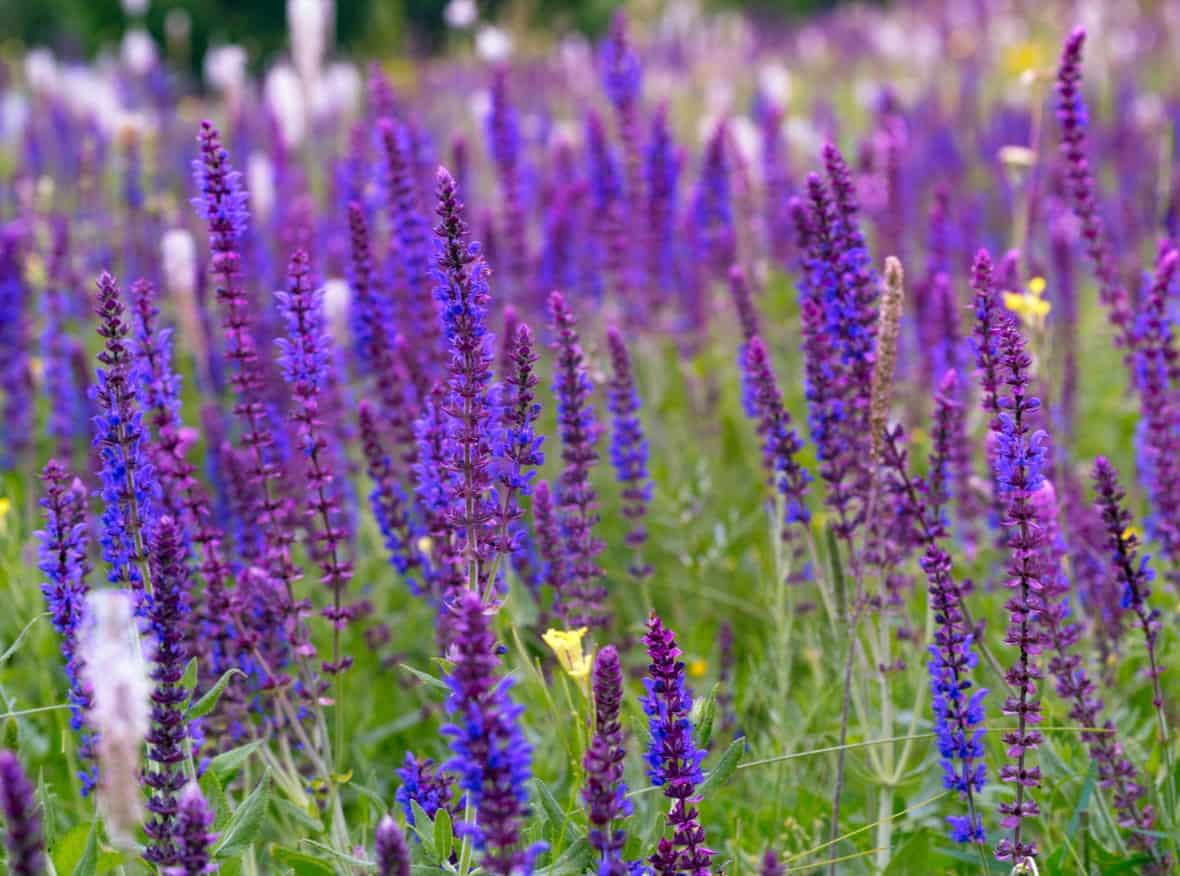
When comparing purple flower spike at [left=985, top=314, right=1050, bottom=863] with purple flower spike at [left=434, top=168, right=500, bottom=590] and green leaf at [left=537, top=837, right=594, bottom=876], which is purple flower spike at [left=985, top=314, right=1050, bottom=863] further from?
purple flower spike at [left=434, top=168, right=500, bottom=590]

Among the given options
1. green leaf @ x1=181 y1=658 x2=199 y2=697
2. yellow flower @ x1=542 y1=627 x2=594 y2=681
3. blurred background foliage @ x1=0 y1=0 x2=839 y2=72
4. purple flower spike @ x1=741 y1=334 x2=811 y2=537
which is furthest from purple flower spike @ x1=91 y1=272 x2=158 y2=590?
blurred background foliage @ x1=0 y1=0 x2=839 y2=72

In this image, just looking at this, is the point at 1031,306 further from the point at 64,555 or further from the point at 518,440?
the point at 64,555

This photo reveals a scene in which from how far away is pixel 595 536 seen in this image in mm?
5375

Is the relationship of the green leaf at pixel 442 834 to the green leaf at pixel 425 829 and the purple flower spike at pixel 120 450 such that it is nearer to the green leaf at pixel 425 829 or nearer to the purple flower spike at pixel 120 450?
the green leaf at pixel 425 829

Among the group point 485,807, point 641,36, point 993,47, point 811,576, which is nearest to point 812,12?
point 641,36

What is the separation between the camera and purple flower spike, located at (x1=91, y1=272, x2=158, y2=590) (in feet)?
9.10

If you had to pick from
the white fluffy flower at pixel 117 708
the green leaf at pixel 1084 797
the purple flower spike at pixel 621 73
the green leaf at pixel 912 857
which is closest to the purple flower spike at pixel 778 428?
the green leaf at pixel 912 857

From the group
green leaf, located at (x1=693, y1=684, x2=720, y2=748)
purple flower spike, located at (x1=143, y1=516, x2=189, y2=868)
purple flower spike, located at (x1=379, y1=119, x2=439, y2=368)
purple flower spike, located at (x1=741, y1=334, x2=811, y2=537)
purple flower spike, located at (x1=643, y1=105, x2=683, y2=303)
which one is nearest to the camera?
purple flower spike, located at (x1=143, y1=516, x2=189, y2=868)

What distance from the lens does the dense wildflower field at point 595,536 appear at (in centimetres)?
271

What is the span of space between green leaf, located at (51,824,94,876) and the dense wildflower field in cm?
2

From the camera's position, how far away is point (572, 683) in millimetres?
4332

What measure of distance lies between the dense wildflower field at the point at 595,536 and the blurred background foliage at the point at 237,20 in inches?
641

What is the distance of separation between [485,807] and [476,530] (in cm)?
90

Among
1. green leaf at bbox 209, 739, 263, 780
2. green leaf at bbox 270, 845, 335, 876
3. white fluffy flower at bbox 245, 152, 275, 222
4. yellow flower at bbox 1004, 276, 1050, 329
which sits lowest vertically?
green leaf at bbox 270, 845, 335, 876
